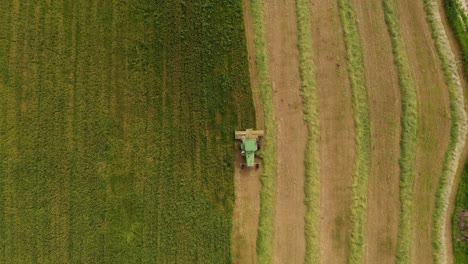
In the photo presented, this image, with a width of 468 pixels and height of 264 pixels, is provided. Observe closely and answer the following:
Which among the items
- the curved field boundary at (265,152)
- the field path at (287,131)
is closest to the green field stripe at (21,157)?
the curved field boundary at (265,152)

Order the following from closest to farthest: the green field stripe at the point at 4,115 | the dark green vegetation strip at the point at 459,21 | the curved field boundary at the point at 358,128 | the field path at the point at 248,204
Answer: the green field stripe at the point at 4,115
the field path at the point at 248,204
the curved field boundary at the point at 358,128
the dark green vegetation strip at the point at 459,21

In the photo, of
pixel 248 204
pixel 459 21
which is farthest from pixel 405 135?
pixel 248 204

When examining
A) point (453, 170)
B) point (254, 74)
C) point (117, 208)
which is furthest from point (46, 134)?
point (453, 170)

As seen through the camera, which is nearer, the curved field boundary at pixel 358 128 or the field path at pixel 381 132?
the curved field boundary at pixel 358 128

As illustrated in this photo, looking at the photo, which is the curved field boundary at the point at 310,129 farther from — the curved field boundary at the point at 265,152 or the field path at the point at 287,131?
the curved field boundary at the point at 265,152

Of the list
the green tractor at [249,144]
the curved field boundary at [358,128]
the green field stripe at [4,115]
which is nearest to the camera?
the green field stripe at [4,115]
